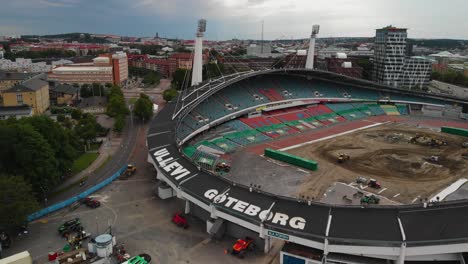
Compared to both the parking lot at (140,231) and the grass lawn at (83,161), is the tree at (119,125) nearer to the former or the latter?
the grass lawn at (83,161)

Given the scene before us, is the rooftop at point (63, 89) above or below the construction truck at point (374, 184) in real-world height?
above

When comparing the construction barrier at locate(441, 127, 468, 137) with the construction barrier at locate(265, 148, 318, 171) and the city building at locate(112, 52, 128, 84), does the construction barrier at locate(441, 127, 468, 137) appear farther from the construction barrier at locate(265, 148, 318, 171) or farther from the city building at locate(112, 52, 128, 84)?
the city building at locate(112, 52, 128, 84)

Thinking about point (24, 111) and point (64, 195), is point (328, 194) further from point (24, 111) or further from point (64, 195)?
point (24, 111)

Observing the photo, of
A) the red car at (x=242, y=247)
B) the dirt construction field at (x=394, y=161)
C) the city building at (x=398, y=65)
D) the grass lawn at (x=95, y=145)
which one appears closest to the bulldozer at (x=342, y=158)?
the dirt construction field at (x=394, y=161)

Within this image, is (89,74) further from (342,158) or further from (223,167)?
(342,158)

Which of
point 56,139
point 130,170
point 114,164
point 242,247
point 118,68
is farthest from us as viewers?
point 118,68

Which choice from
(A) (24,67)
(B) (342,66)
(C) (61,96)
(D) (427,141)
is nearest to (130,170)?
(D) (427,141)

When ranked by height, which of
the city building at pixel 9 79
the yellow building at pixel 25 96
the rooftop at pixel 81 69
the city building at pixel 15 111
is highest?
the rooftop at pixel 81 69
